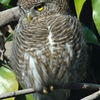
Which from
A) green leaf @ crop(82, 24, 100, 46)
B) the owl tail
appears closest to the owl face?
green leaf @ crop(82, 24, 100, 46)

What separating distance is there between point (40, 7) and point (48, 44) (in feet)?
0.61

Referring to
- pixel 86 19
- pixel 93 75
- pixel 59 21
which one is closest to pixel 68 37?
pixel 59 21

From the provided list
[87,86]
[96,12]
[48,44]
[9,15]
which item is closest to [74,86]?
[87,86]

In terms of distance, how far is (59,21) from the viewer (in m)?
2.85

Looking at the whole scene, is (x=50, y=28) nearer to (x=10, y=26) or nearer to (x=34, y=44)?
(x=34, y=44)

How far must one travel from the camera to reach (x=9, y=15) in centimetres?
327

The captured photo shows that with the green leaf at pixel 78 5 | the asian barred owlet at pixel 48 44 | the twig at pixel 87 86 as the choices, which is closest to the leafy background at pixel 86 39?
the green leaf at pixel 78 5

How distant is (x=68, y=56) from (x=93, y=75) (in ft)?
2.22

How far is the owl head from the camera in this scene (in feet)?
9.04

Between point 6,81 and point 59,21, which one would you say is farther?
point 6,81

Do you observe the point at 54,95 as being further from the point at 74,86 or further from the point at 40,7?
the point at 40,7

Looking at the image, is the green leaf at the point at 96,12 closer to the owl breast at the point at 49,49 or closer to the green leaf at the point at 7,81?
the owl breast at the point at 49,49

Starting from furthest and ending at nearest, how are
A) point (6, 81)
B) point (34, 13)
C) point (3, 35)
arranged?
point (3, 35), point (6, 81), point (34, 13)

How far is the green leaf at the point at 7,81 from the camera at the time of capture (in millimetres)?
3133
